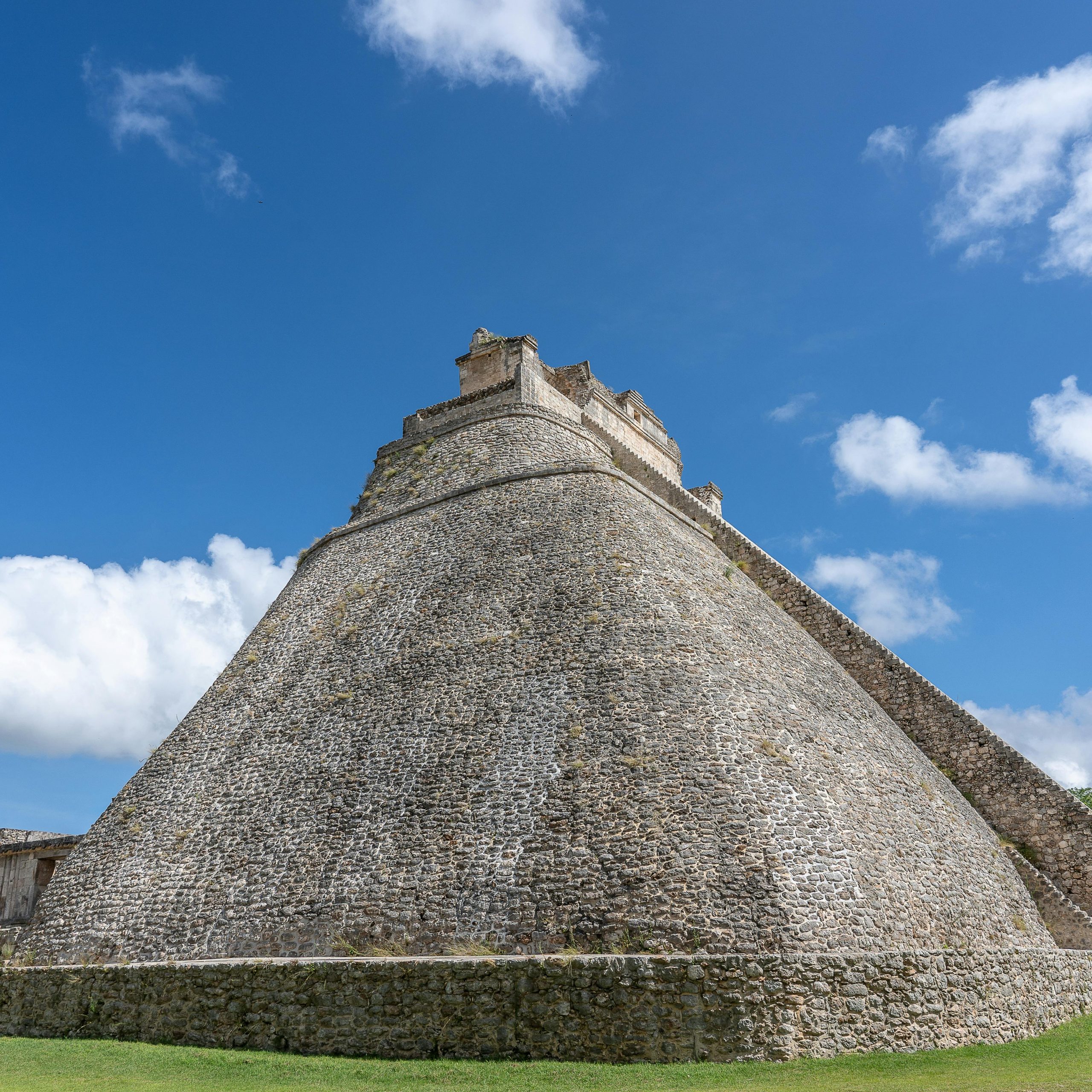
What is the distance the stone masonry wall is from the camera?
1468cm

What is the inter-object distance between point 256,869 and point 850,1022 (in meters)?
8.06

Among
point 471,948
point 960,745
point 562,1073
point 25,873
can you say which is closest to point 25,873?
point 25,873

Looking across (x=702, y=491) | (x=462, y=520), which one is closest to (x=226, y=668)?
(x=462, y=520)

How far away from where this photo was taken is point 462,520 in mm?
17922

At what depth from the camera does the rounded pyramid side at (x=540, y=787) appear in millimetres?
10188

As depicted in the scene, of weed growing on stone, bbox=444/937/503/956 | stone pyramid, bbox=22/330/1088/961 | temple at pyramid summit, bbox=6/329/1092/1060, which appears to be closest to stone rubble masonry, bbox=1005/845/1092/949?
temple at pyramid summit, bbox=6/329/1092/1060

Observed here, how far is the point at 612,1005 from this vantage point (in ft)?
29.0

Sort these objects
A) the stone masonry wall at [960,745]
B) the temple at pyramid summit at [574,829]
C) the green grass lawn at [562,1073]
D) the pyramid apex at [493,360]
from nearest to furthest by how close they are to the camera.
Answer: the green grass lawn at [562,1073] → the temple at pyramid summit at [574,829] → the stone masonry wall at [960,745] → the pyramid apex at [493,360]

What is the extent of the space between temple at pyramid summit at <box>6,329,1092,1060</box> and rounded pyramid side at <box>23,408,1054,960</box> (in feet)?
0.15

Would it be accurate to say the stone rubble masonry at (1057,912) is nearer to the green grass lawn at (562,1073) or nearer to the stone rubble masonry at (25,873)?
the green grass lawn at (562,1073)

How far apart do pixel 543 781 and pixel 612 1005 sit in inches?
122

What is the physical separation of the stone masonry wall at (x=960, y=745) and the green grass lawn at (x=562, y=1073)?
197 inches

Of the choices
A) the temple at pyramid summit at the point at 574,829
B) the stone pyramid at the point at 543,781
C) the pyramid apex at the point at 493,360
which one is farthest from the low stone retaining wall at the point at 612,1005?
the pyramid apex at the point at 493,360

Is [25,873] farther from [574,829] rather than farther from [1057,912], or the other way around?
[1057,912]
